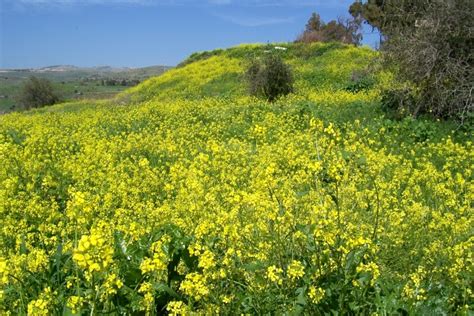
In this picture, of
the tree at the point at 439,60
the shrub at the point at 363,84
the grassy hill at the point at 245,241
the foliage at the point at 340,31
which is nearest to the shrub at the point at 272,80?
the shrub at the point at 363,84

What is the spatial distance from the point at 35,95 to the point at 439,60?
3103cm

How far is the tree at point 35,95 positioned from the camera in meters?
34.1

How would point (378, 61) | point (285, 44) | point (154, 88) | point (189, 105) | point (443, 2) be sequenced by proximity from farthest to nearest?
point (285, 44) → point (154, 88) → point (189, 105) → point (378, 61) → point (443, 2)

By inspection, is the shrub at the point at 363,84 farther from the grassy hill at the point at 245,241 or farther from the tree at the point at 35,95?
the tree at the point at 35,95

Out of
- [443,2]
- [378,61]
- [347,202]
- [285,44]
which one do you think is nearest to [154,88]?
[285,44]

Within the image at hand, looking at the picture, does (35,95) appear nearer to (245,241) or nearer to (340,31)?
(340,31)

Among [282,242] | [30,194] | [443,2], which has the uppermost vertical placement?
[443,2]

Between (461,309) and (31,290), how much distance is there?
2.90m

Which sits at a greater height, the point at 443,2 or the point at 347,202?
the point at 443,2

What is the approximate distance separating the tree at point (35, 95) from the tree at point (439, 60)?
2912 centimetres

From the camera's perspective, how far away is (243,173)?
6.57 metres

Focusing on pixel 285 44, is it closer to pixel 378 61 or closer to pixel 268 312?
pixel 378 61

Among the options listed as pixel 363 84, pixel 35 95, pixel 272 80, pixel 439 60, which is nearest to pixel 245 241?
pixel 439 60

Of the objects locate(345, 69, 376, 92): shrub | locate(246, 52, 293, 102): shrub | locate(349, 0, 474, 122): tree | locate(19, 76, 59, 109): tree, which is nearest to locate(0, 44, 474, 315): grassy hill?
locate(349, 0, 474, 122): tree
